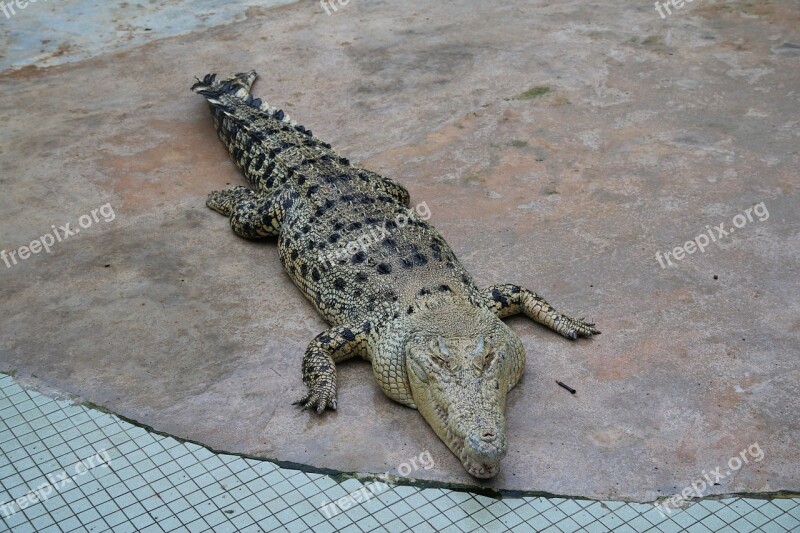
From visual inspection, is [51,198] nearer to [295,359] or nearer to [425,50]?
[295,359]

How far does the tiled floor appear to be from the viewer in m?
4.13

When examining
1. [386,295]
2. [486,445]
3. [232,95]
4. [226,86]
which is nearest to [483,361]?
[486,445]

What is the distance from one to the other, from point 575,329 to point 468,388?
110 centimetres

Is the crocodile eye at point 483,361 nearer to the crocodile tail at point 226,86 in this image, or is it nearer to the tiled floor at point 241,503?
the tiled floor at point 241,503

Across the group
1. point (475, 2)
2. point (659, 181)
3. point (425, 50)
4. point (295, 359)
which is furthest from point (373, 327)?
point (475, 2)

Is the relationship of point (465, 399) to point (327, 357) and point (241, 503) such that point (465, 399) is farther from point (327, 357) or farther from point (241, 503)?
point (241, 503)

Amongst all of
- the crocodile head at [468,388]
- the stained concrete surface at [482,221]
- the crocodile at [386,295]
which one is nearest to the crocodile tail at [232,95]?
the stained concrete surface at [482,221]

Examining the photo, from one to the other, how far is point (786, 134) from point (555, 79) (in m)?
2.16

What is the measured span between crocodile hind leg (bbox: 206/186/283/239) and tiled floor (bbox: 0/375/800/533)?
2093 millimetres

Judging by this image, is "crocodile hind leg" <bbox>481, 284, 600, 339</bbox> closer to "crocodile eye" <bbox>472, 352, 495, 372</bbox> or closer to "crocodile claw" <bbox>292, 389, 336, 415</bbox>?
"crocodile eye" <bbox>472, 352, 495, 372</bbox>

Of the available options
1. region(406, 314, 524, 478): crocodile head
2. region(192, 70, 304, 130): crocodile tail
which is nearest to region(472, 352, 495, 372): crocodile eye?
region(406, 314, 524, 478): crocodile head

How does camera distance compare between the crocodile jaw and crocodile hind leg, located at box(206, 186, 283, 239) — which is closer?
the crocodile jaw

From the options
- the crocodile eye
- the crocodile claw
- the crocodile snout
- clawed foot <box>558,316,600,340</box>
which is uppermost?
the crocodile eye

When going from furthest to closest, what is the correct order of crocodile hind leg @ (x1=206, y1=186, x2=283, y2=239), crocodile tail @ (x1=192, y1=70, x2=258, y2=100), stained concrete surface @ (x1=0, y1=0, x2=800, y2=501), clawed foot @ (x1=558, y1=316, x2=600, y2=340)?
crocodile tail @ (x1=192, y1=70, x2=258, y2=100)
crocodile hind leg @ (x1=206, y1=186, x2=283, y2=239)
clawed foot @ (x1=558, y1=316, x2=600, y2=340)
stained concrete surface @ (x1=0, y1=0, x2=800, y2=501)
